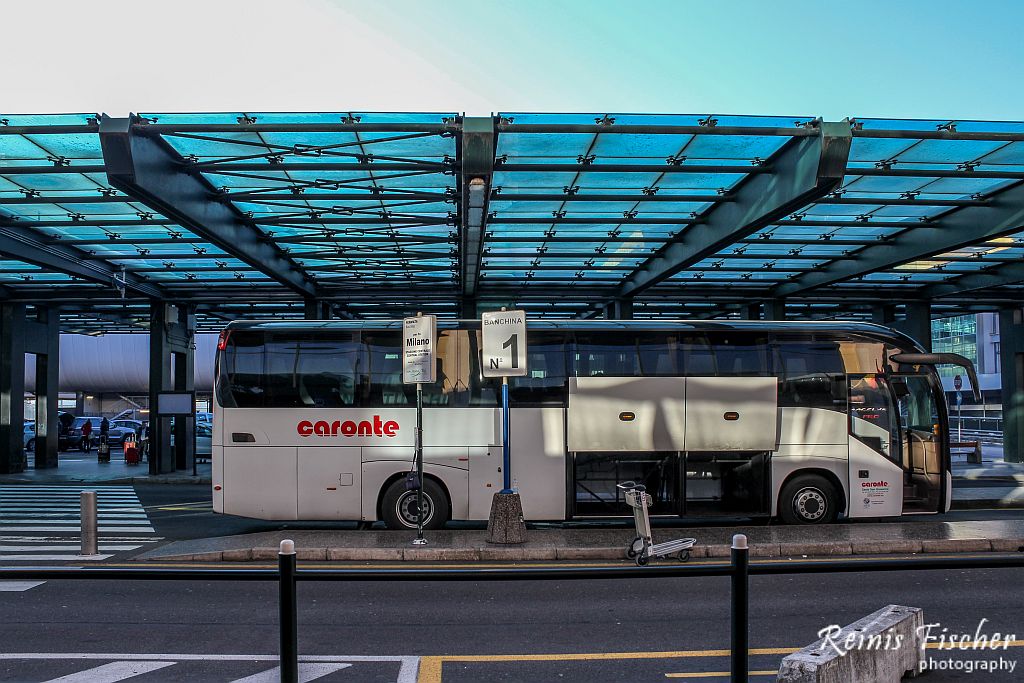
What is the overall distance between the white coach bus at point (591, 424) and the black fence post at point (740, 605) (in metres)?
9.57

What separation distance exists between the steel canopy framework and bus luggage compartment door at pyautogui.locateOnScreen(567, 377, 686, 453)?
12.9ft

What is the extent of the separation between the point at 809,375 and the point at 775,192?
139 inches

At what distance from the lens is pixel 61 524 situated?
16.2m

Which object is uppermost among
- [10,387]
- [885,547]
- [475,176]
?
[475,176]

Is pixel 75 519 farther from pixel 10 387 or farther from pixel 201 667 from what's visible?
pixel 10 387

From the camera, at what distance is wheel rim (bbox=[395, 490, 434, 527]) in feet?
46.2

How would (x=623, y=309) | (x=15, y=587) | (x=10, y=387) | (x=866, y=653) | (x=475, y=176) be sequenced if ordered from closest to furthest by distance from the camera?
(x=866, y=653) → (x=15, y=587) → (x=475, y=176) → (x=10, y=387) → (x=623, y=309)

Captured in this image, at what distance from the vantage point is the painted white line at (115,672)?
21.1 feet

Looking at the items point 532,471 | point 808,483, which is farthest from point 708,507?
point 532,471

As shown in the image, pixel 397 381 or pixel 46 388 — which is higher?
pixel 397 381

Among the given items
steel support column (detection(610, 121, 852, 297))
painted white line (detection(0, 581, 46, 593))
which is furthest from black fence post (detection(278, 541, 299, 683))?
steel support column (detection(610, 121, 852, 297))

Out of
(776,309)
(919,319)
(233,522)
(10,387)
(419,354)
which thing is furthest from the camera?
(919,319)

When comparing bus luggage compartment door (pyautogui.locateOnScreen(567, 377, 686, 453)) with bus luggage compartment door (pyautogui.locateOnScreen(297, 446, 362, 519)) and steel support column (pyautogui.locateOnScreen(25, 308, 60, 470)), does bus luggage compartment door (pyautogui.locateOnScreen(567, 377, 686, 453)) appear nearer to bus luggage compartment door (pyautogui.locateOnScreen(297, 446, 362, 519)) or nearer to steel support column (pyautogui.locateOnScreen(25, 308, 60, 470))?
bus luggage compartment door (pyautogui.locateOnScreen(297, 446, 362, 519))

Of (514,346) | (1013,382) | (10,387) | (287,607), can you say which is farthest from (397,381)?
(1013,382)
